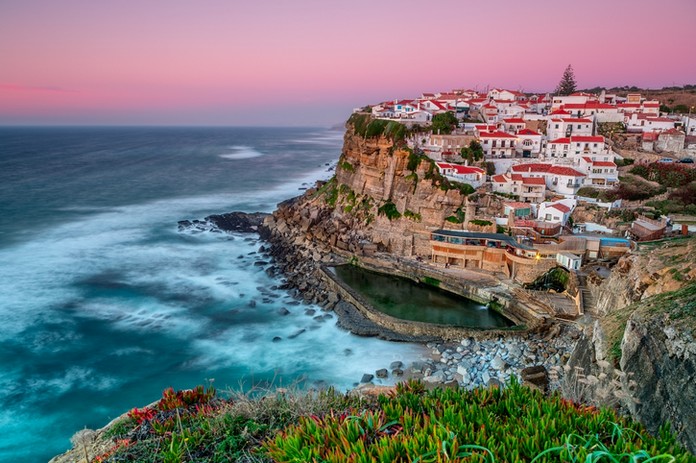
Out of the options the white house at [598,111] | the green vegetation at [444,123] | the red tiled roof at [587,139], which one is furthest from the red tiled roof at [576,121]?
the green vegetation at [444,123]

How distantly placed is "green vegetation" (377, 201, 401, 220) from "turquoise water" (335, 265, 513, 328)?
4889 mm

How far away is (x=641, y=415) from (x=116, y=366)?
17.0 metres

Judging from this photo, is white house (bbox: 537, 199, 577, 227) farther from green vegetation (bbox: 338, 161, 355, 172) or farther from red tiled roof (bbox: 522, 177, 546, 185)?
green vegetation (bbox: 338, 161, 355, 172)

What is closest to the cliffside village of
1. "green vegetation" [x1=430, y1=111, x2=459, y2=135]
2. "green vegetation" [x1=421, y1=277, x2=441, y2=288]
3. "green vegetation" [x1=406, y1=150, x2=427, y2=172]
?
"green vegetation" [x1=430, y1=111, x2=459, y2=135]

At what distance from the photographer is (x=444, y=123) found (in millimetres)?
35000

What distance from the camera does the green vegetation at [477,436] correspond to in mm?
3375

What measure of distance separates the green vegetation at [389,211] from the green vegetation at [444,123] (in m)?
8.58

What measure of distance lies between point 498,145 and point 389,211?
35.7 feet

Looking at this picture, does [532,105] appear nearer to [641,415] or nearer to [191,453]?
[641,415]

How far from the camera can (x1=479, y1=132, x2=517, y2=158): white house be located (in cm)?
3288

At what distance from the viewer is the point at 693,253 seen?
13883 mm

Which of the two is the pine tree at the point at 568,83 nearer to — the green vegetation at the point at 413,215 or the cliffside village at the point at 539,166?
the cliffside village at the point at 539,166

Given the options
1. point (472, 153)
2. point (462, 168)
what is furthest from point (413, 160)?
point (472, 153)

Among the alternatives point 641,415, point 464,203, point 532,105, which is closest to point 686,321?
point 641,415
